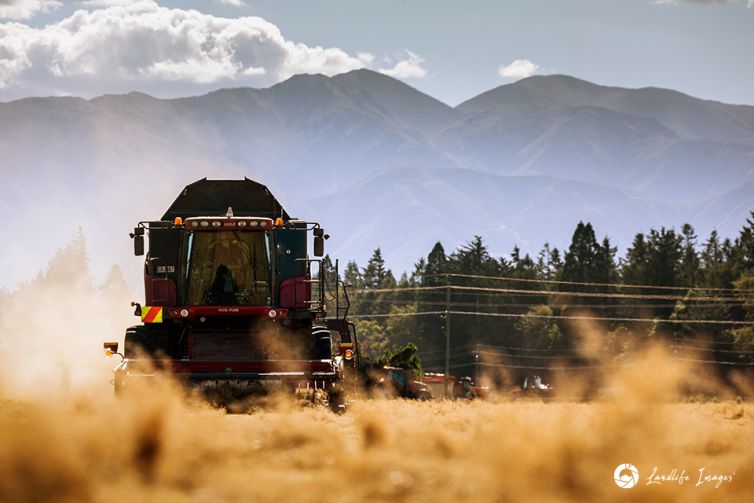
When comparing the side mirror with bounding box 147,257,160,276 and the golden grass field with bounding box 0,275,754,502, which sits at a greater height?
the side mirror with bounding box 147,257,160,276

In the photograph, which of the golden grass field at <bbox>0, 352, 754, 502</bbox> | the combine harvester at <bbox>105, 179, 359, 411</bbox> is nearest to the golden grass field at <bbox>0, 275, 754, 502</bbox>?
the golden grass field at <bbox>0, 352, 754, 502</bbox>

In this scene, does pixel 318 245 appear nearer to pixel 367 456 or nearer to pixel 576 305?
pixel 367 456

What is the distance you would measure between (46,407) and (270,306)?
25.9 ft

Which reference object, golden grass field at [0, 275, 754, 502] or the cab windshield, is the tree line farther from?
golden grass field at [0, 275, 754, 502]

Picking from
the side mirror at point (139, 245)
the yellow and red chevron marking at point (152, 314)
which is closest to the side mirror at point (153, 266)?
the yellow and red chevron marking at point (152, 314)

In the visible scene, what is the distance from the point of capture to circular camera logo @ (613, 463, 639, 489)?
10.4m

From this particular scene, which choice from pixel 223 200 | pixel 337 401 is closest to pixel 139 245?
pixel 223 200

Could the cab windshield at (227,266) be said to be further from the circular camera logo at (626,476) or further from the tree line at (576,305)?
the tree line at (576,305)

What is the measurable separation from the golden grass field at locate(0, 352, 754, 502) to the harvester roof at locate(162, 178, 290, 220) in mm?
10521

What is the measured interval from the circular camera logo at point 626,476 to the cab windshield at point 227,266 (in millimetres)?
11864

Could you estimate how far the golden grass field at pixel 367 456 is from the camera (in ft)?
33.5

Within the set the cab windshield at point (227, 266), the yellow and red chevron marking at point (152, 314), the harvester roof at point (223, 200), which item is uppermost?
the harvester roof at point (223, 200)

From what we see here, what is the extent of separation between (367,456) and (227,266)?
35.4ft

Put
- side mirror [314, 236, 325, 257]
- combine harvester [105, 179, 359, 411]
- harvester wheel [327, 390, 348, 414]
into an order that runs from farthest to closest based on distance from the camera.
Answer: side mirror [314, 236, 325, 257] → combine harvester [105, 179, 359, 411] → harvester wheel [327, 390, 348, 414]
